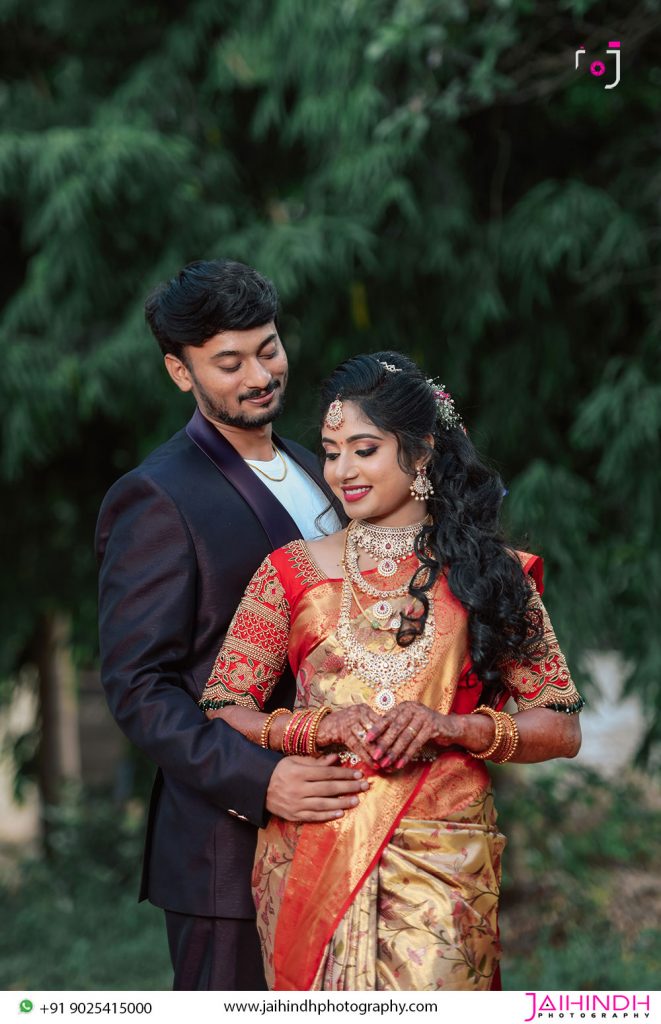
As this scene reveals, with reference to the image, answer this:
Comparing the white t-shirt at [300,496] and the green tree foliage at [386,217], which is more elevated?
the green tree foliage at [386,217]

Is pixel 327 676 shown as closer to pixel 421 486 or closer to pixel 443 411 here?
pixel 421 486

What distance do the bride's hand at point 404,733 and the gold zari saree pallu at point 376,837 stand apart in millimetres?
82

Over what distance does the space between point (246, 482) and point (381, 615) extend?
1.86 ft

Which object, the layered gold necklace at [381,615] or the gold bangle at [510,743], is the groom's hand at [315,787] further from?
the gold bangle at [510,743]

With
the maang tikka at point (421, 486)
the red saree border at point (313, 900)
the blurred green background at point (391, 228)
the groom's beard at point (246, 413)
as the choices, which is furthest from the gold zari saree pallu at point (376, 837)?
the blurred green background at point (391, 228)

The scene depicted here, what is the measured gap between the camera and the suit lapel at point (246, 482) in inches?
111

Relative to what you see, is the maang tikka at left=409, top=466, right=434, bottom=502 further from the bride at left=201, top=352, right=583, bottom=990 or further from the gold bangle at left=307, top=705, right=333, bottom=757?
the gold bangle at left=307, top=705, right=333, bottom=757

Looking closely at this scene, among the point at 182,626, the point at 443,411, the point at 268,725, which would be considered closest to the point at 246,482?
the point at 182,626

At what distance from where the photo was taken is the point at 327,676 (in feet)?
8.05

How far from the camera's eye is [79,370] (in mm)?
5277
